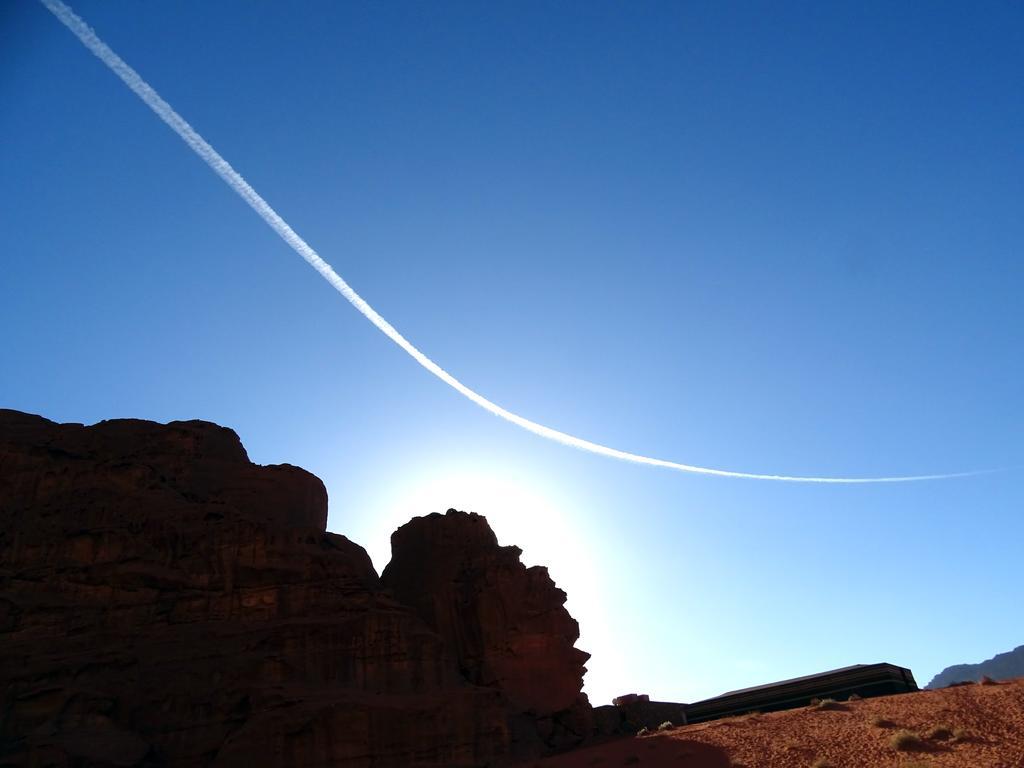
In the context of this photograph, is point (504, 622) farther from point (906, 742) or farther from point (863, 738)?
point (906, 742)

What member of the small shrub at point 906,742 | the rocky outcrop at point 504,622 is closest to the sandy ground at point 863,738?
the small shrub at point 906,742

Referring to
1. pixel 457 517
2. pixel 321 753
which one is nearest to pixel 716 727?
pixel 321 753

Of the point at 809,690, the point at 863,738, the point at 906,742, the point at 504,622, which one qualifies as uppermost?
the point at 504,622

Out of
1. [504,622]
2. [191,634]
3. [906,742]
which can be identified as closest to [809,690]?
[504,622]

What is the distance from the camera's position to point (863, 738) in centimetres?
2656

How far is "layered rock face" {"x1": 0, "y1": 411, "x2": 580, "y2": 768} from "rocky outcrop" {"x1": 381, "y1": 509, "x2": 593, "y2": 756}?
0.59m

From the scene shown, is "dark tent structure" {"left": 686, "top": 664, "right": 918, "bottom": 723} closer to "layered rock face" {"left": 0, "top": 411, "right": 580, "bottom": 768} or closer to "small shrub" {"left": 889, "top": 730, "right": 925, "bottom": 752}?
"layered rock face" {"left": 0, "top": 411, "right": 580, "bottom": 768}

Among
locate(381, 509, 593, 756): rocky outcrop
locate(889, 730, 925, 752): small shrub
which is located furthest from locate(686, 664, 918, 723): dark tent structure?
locate(889, 730, 925, 752): small shrub

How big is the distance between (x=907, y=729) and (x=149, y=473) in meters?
48.7

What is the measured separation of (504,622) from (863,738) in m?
37.4

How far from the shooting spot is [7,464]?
53.4 m

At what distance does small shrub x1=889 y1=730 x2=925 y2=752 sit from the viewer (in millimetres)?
24573

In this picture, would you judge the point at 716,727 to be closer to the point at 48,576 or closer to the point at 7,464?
the point at 48,576

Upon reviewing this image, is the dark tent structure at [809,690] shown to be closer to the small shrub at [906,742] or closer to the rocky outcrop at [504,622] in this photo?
the rocky outcrop at [504,622]
